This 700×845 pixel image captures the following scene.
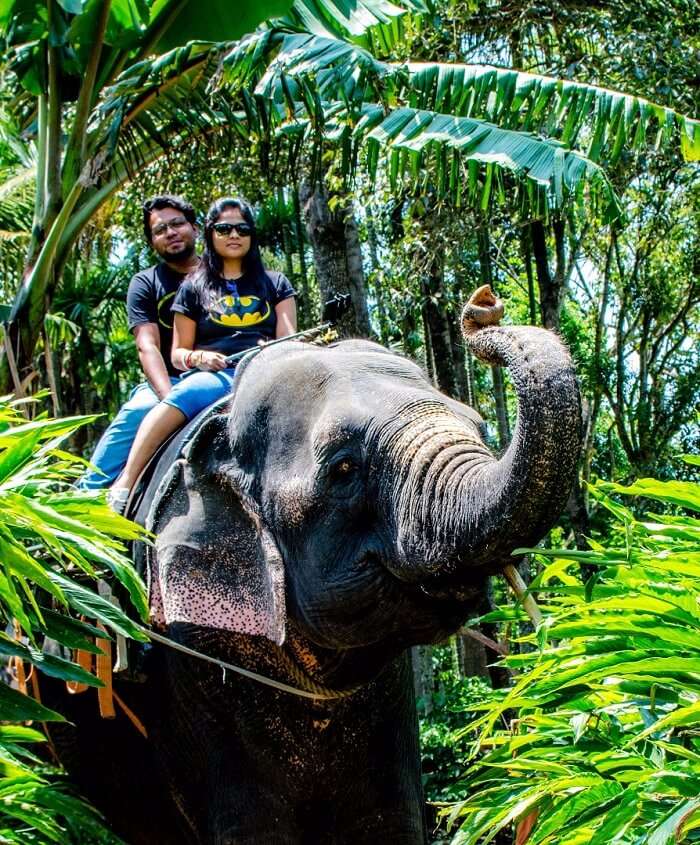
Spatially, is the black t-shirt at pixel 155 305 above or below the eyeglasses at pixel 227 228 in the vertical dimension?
below

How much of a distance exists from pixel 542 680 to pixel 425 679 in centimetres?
682

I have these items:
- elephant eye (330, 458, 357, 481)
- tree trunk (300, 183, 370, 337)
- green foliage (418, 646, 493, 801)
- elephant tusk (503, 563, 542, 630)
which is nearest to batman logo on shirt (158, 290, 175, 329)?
elephant eye (330, 458, 357, 481)

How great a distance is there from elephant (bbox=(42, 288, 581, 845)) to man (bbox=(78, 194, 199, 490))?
0.50 m

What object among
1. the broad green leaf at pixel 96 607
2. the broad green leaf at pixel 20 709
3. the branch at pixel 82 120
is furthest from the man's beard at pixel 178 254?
the broad green leaf at pixel 20 709

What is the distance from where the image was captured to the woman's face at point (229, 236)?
4.12m

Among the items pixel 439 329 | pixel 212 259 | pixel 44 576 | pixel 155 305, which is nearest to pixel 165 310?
pixel 155 305

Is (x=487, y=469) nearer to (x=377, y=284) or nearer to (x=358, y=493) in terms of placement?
(x=358, y=493)

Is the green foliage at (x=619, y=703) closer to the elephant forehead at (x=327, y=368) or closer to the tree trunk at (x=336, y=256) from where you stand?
the elephant forehead at (x=327, y=368)

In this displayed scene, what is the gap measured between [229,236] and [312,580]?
1.45m

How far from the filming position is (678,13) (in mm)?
8883

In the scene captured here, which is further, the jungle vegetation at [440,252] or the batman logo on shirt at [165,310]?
the batman logo on shirt at [165,310]

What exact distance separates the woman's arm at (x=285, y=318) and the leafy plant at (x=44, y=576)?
96 cm

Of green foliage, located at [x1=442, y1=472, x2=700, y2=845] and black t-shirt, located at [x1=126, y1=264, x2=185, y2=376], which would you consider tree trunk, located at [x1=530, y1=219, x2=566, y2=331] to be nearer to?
black t-shirt, located at [x1=126, y1=264, x2=185, y2=376]

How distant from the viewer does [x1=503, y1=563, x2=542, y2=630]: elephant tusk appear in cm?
255
